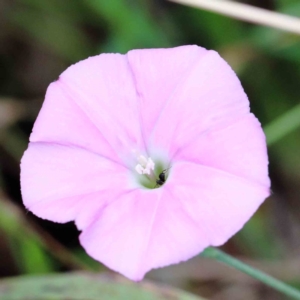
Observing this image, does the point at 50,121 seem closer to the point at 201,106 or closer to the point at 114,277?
the point at 201,106

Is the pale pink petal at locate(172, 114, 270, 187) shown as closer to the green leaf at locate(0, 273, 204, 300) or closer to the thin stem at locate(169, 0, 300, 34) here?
the green leaf at locate(0, 273, 204, 300)

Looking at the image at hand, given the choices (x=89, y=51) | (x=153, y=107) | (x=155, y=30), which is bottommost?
(x=89, y=51)

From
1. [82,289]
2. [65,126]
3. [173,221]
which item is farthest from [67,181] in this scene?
[82,289]

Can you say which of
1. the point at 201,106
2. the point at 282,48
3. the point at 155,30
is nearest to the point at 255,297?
the point at 282,48

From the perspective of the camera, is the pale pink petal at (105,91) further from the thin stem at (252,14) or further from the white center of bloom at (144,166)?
the thin stem at (252,14)

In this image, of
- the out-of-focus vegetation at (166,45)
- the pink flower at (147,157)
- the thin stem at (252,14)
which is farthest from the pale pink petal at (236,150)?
the out-of-focus vegetation at (166,45)

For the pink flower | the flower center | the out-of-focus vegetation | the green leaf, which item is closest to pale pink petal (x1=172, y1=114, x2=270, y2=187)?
the pink flower
